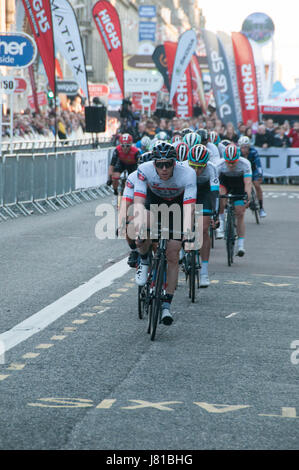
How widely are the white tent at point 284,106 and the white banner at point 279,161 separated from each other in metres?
5.73

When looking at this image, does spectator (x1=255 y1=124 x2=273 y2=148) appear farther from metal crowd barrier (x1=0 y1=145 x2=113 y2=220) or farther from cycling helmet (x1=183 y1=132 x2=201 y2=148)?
cycling helmet (x1=183 y1=132 x2=201 y2=148)

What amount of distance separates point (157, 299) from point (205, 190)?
3893mm

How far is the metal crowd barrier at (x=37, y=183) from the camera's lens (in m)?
20.0

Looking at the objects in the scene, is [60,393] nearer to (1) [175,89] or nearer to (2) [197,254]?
(2) [197,254]

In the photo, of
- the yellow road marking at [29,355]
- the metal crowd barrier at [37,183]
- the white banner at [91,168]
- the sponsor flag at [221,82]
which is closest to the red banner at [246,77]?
the sponsor flag at [221,82]

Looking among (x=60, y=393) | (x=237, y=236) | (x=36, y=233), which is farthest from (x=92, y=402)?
(x=36, y=233)

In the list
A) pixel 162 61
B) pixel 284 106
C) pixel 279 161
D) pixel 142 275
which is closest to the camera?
pixel 142 275

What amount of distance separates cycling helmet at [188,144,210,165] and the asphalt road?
1.52m

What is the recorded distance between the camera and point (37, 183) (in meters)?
21.7

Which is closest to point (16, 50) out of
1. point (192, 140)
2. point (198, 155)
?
point (192, 140)

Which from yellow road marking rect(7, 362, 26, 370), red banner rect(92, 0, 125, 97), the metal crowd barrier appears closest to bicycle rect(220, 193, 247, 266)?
the metal crowd barrier

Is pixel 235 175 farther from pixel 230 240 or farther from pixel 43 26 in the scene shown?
pixel 43 26

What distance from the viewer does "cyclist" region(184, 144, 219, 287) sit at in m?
11.5

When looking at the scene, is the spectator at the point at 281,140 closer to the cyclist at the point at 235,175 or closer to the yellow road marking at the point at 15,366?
the cyclist at the point at 235,175
